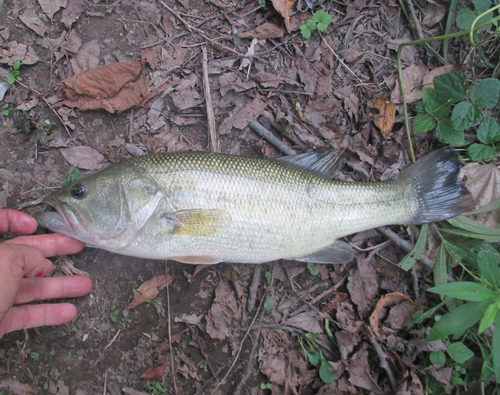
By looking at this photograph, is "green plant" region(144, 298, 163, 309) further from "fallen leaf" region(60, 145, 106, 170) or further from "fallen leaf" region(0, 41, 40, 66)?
"fallen leaf" region(0, 41, 40, 66)

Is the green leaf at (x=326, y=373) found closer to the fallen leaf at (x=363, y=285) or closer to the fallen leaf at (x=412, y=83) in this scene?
the fallen leaf at (x=363, y=285)

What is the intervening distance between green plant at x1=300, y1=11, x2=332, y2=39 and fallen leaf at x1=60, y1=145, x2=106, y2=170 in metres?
3.04

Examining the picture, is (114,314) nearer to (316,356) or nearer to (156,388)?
(156,388)

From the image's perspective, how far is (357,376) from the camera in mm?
3291

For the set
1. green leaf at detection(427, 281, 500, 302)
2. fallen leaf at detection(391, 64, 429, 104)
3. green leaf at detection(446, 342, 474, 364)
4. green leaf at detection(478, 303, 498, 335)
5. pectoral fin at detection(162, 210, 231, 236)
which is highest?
fallen leaf at detection(391, 64, 429, 104)

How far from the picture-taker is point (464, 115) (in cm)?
345

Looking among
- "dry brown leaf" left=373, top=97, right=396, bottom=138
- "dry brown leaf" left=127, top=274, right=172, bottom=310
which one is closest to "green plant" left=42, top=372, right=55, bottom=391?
"dry brown leaf" left=127, top=274, right=172, bottom=310

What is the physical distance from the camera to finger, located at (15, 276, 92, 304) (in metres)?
3.10

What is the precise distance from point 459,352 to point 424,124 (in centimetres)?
259

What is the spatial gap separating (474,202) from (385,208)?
3.34 feet

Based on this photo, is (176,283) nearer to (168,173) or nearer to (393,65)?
(168,173)

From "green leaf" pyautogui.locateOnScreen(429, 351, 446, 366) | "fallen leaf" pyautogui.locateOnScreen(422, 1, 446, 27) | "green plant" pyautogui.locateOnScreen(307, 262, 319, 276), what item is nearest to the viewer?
"green leaf" pyautogui.locateOnScreen(429, 351, 446, 366)

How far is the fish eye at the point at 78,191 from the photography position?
2.92m

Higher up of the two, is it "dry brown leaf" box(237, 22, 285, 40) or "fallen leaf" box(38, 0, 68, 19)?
"fallen leaf" box(38, 0, 68, 19)
